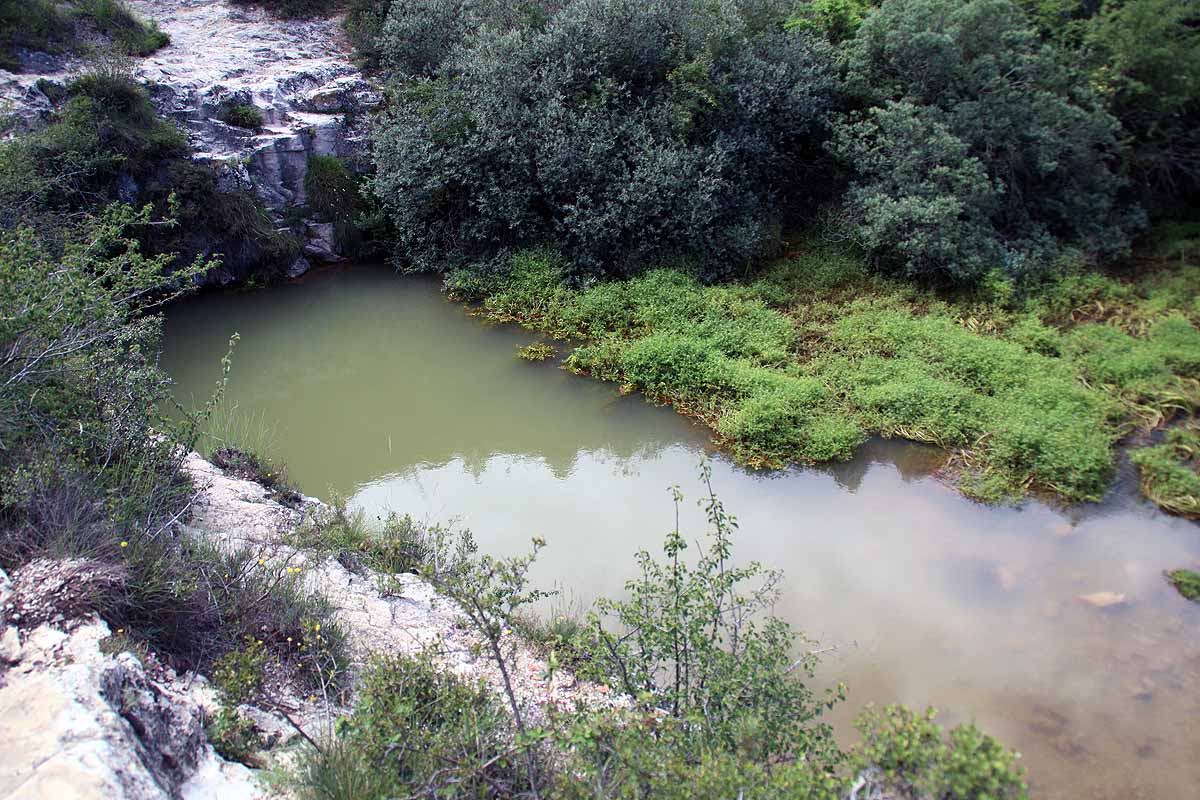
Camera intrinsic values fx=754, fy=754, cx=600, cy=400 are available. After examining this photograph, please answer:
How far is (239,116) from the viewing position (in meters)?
11.3

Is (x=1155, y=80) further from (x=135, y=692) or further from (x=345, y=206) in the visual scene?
(x=135, y=692)

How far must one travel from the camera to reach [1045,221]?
9734 millimetres

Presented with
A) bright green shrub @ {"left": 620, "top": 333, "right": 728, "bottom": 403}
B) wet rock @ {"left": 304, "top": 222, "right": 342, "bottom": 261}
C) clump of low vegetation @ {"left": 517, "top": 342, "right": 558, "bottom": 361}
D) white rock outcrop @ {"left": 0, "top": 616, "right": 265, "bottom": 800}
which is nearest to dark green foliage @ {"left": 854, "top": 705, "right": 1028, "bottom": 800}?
white rock outcrop @ {"left": 0, "top": 616, "right": 265, "bottom": 800}

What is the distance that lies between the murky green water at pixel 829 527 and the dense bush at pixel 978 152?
3.35m

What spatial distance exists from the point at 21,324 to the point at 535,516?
3975mm

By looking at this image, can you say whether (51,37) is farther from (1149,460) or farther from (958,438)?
(1149,460)

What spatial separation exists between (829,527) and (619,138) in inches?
253

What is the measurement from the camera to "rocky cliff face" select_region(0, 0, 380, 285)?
35.3 feet

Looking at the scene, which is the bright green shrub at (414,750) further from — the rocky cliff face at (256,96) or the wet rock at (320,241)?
the wet rock at (320,241)

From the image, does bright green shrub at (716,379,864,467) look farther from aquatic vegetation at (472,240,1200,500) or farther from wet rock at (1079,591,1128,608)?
wet rock at (1079,591,1128,608)

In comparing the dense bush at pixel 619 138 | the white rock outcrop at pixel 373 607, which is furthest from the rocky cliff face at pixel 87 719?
the dense bush at pixel 619 138

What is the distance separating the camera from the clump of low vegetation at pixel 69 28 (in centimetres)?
1062

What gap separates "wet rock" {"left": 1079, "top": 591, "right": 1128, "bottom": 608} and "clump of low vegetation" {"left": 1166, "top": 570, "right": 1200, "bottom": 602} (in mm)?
464

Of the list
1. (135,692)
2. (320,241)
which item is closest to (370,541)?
(135,692)
